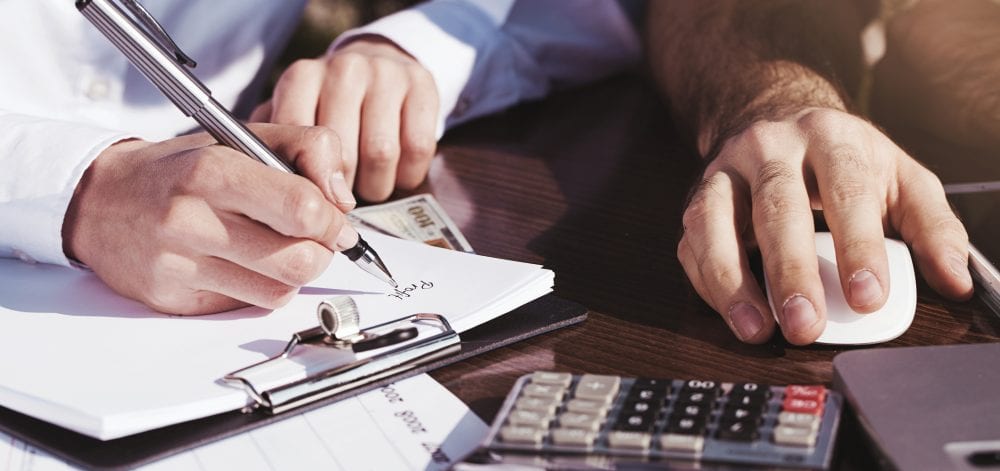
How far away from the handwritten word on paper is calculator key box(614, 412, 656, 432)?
20 cm

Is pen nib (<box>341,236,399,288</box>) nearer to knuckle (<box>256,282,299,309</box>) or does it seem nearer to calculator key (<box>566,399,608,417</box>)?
knuckle (<box>256,282,299,309</box>)

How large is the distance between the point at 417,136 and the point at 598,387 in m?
0.43

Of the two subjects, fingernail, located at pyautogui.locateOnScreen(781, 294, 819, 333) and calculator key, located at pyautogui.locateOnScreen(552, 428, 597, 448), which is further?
fingernail, located at pyautogui.locateOnScreen(781, 294, 819, 333)

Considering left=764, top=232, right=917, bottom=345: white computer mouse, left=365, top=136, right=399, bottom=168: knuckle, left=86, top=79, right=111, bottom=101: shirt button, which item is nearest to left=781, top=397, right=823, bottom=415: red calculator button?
left=764, top=232, right=917, bottom=345: white computer mouse

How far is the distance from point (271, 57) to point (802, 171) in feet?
2.41

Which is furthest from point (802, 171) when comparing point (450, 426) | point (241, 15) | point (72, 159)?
point (241, 15)

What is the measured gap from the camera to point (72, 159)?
0.68 metres

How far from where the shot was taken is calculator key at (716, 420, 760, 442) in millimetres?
458

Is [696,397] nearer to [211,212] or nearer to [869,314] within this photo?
[869,314]

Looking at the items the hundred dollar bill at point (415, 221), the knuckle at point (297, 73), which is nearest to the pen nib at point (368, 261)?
the hundred dollar bill at point (415, 221)

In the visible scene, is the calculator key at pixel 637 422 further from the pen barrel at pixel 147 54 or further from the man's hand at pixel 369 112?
the man's hand at pixel 369 112

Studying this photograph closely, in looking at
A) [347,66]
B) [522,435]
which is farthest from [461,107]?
[522,435]

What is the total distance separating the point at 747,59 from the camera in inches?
40.1

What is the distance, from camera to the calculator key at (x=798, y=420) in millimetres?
463
